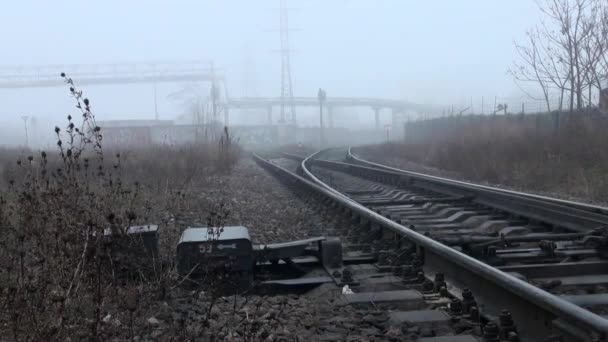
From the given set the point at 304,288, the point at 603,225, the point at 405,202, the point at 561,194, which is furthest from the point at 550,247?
the point at 561,194

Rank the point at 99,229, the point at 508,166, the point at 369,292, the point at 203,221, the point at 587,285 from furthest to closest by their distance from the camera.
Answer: the point at 508,166 < the point at 203,221 < the point at 369,292 < the point at 587,285 < the point at 99,229

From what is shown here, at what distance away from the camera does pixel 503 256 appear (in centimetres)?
558

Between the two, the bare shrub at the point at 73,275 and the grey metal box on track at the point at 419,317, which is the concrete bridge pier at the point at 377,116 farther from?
the grey metal box on track at the point at 419,317

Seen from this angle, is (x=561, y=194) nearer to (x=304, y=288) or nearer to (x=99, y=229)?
(x=304, y=288)

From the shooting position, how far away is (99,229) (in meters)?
4.07

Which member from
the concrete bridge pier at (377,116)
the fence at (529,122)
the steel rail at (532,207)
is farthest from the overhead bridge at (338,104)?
the steel rail at (532,207)

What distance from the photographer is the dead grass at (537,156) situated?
1412cm

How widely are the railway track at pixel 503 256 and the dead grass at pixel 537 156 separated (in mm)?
3869

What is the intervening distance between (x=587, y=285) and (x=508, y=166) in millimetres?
13232

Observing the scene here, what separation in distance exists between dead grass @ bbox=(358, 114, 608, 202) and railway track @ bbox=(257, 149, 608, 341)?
387 centimetres

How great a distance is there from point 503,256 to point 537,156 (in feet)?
42.0

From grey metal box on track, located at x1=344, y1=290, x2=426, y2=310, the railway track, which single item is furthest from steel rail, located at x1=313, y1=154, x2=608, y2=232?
grey metal box on track, located at x1=344, y1=290, x2=426, y2=310

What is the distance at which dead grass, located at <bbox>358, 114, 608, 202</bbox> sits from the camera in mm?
14125

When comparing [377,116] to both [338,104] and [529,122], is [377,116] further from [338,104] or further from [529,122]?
[529,122]
